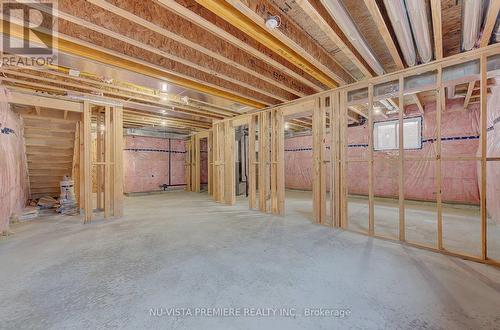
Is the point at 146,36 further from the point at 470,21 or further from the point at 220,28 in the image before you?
the point at 470,21

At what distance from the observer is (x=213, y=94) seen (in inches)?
163

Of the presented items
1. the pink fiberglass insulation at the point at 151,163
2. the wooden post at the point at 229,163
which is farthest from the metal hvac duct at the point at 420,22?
the pink fiberglass insulation at the point at 151,163

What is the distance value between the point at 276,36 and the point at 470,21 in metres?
1.92

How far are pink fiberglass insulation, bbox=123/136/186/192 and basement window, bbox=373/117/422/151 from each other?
8128 millimetres

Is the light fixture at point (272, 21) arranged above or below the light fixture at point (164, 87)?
above

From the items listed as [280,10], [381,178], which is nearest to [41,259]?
[280,10]

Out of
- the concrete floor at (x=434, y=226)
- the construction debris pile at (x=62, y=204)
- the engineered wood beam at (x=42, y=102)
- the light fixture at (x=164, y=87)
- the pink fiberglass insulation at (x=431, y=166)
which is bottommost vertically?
the concrete floor at (x=434, y=226)

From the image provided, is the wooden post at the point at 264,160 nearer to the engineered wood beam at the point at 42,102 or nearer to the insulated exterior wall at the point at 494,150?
the engineered wood beam at the point at 42,102

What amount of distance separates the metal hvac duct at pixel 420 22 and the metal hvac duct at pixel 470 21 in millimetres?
288

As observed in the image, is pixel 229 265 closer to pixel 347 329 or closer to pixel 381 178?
pixel 347 329

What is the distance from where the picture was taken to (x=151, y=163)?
912 cm

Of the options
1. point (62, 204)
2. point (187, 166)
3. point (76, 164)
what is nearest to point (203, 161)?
point (187, 166)

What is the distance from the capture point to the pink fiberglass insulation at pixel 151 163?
8.59 meters

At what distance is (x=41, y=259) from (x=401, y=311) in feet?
12.4
